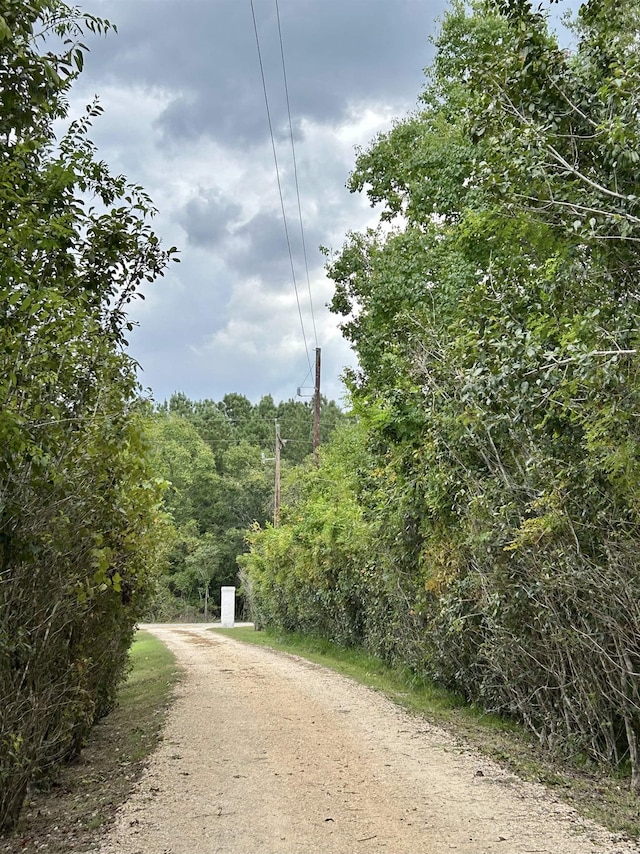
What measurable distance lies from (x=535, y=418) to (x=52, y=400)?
4.18 metres

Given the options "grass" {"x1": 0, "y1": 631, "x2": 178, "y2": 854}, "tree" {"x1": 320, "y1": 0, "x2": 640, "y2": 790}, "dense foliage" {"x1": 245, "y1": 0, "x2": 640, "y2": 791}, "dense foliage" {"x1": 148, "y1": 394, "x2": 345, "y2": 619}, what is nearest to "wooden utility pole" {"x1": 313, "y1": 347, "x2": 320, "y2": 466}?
"dense foliage" {"x1": 245, "y1": 0, "x2": 640, "y2": 791}

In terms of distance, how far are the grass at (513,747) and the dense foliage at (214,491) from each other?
Answer: 36.3m

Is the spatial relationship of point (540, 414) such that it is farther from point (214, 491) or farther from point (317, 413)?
point (214, 491)

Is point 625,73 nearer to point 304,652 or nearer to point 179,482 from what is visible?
point 304,652

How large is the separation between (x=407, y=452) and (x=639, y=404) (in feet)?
22.6

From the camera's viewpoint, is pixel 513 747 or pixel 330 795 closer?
pixel 330 795

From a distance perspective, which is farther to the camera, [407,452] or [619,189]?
[407,452]

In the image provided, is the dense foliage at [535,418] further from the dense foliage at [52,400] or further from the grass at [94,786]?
the grass at [94,786]

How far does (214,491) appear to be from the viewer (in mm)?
63062

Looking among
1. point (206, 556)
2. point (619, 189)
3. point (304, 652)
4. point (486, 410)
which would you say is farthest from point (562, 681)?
point (206, 556)

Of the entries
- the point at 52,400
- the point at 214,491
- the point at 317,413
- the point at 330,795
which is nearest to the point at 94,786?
the point at 330,795

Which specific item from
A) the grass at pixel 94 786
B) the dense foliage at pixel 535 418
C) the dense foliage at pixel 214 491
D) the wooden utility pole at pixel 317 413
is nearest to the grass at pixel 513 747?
the dense foliage at pixel 535 418

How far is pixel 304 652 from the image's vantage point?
66.0 feet

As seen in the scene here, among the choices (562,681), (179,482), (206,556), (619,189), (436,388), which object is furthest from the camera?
(179,482)
